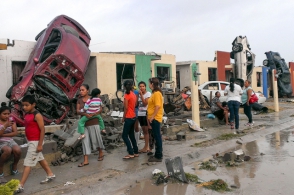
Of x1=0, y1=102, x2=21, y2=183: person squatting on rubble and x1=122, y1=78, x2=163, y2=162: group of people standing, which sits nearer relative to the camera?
x1=0, y1=102, x2=21, y2=183: person squatting on rubble

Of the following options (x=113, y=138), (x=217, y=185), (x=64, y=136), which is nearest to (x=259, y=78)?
(x=113, y=138)

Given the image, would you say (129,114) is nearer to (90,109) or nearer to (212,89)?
(90,109)

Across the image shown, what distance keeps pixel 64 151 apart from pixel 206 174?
9.95ft

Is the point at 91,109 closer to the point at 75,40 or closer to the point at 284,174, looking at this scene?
the point at 284,174

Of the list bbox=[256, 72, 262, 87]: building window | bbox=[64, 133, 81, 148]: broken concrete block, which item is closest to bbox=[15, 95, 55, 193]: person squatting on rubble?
bbox=[64, 133, 81, 148]: broken concrete block

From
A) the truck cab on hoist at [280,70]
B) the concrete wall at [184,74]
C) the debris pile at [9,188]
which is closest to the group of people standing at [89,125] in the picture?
the debris pile at [9,188]

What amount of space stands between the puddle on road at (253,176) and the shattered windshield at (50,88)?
16.3 ft

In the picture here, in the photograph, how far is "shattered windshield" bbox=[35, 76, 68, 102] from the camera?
9093 mm

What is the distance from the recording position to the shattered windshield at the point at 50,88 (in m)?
9.09

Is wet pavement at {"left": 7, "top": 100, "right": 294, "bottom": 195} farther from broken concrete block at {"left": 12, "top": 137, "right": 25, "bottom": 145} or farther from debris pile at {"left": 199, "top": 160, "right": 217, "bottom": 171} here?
broken concrete block at {"left": 12, "top": 137, "right": 25, "bottom": 145}

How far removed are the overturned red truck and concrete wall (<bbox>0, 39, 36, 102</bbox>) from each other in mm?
1833

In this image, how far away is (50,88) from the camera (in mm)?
9195

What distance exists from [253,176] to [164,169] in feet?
5.10

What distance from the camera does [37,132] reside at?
473 centimetres
